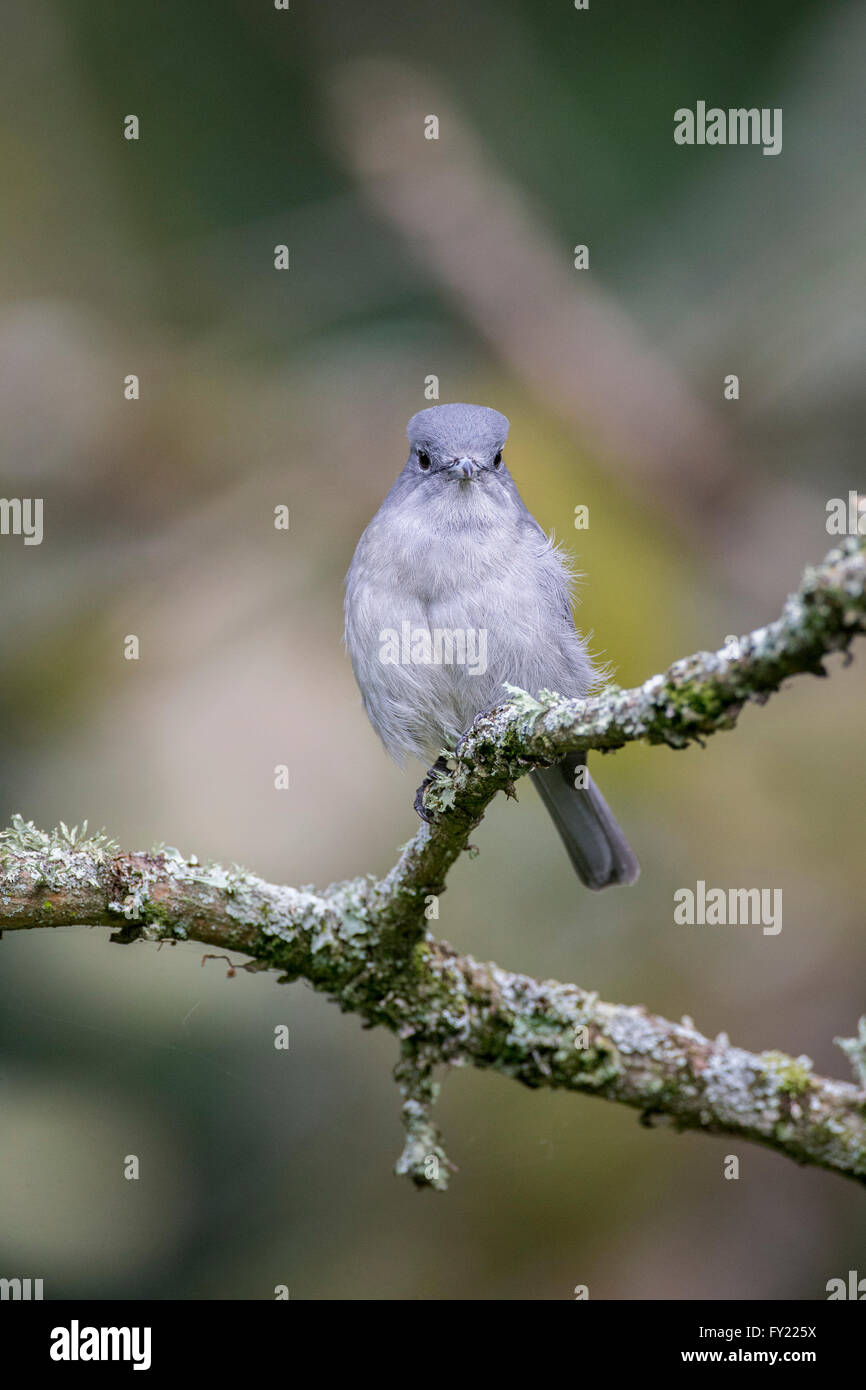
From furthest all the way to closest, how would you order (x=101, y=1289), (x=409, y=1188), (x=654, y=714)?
(x=409, y=1188) → (x=101, y=1289) → (x=654, y=714)

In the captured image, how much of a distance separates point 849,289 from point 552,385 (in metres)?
1.44

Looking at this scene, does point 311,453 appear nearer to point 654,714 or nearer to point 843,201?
point 843,201

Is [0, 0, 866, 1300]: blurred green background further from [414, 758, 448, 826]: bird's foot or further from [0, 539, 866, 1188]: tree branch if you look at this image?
[0, 539, 866, 1188]: tree branch

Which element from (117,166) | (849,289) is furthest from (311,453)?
(849,289)

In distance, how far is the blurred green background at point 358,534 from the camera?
460cm

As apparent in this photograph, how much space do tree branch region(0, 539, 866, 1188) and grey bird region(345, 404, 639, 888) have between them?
622mm

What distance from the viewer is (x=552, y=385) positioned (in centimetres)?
613

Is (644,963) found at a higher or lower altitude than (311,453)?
lower

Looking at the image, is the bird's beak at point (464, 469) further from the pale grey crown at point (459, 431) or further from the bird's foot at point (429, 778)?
the bird's foot at point (429, 778)

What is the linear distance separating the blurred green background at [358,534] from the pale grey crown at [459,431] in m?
1.58

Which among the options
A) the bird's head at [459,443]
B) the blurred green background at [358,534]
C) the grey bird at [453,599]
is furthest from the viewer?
the blurred green background at [358,534]

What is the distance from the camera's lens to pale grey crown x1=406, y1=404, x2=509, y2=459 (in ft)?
13.3

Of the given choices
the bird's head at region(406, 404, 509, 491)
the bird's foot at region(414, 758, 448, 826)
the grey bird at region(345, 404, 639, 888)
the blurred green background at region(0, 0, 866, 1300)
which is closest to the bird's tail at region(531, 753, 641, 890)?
the grey bird at region(345, 404, 639, 888)

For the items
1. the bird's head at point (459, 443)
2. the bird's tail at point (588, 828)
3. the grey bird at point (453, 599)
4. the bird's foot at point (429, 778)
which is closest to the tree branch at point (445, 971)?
the bird's foot at point (429, 778)
